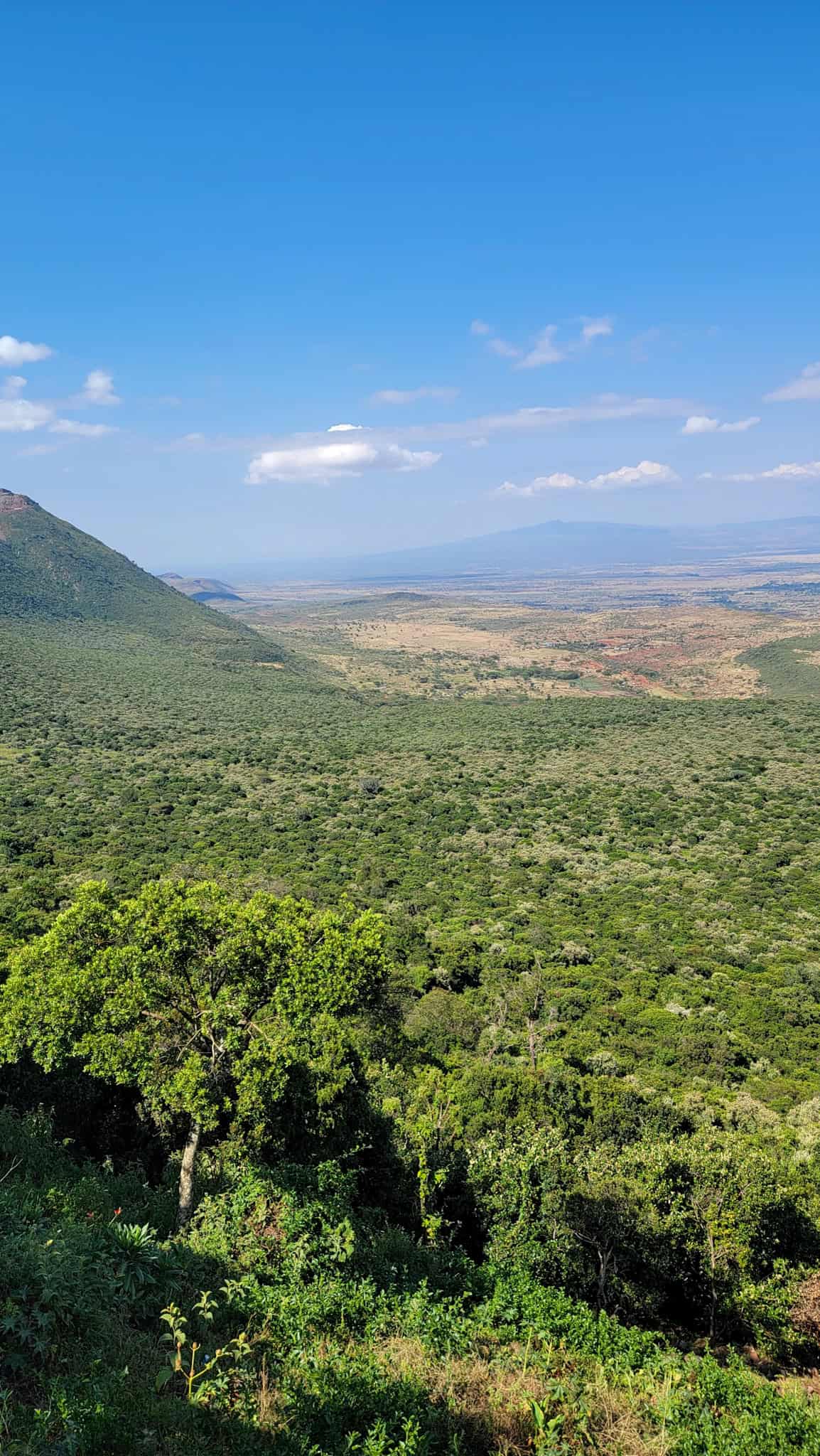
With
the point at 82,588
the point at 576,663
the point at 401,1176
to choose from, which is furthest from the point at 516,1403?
the point at 82,588

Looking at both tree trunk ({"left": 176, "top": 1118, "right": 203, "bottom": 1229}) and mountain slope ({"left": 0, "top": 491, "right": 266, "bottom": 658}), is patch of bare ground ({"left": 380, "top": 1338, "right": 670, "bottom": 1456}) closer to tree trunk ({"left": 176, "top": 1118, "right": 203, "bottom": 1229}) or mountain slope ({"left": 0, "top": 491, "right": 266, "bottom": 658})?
tree trunk ({"left": 176, "top": 1118, "right": 203, "bottom": 1229})

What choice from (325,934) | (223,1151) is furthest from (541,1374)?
(325,934)

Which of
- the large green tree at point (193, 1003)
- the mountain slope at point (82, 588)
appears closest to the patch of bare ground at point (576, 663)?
the mountain slope at point (82, 588)

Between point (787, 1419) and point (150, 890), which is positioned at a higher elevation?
point (150, 890)

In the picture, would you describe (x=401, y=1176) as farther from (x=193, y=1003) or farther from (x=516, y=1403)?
(x=516, y=1403)

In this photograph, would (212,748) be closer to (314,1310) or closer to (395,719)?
(395,719)

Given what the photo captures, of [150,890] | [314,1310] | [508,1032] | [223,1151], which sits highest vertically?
[150,890]
